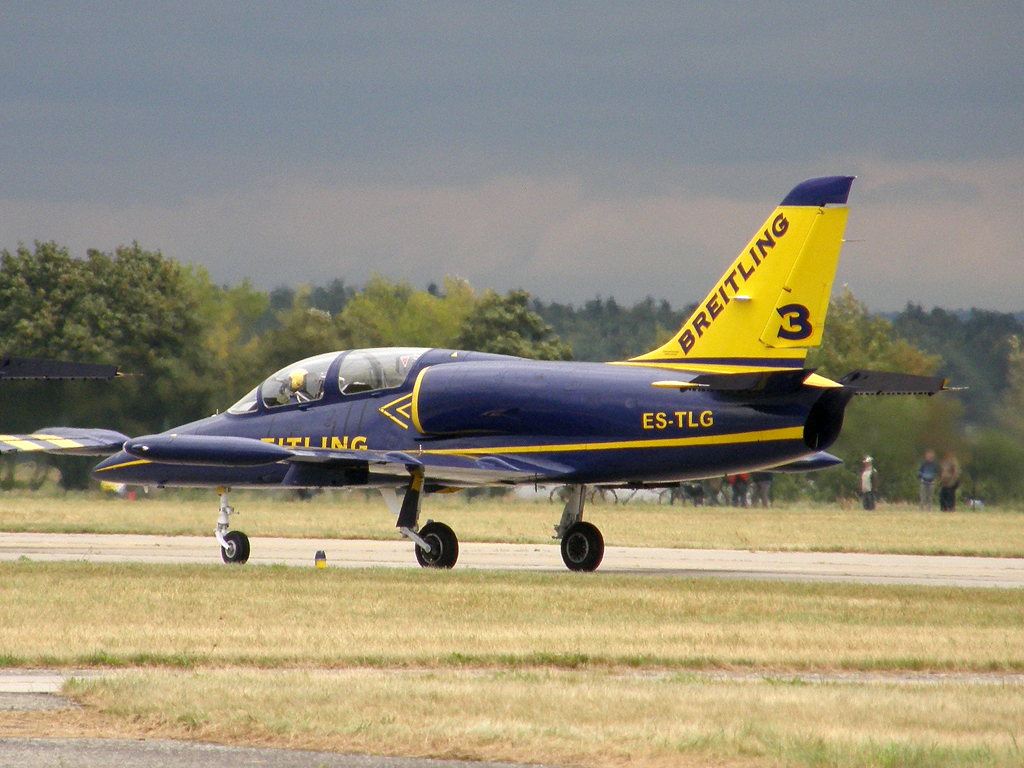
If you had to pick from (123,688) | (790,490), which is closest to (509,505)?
(790,490)

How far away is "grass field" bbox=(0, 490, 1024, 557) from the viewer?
27.0m

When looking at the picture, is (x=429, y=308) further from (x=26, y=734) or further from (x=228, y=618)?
(x=26, y=734)

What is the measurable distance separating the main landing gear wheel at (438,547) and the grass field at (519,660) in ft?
3.80

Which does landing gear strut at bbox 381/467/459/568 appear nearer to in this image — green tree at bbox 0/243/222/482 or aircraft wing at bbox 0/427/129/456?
aircraft wing at bbox 0/427/129/456

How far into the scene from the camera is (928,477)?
113ft

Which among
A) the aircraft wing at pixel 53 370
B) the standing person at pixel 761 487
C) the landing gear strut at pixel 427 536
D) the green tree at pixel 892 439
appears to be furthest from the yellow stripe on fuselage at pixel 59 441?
the standing person at pixel 761 487

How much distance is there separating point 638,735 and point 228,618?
6.25 metres

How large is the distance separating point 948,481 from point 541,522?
32.2ft

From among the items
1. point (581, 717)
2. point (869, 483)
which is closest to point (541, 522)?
point (869, 483)

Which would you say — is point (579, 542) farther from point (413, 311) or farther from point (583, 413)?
point (413, 311)

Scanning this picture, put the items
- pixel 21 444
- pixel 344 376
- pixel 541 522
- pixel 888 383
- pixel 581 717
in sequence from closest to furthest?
pixel 581 717
pixel 888 383
pixel 344 376
pixel 21 444
pixel 541 522

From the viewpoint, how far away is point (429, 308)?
65.2 meters

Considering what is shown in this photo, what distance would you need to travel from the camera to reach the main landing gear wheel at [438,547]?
62.7 ft

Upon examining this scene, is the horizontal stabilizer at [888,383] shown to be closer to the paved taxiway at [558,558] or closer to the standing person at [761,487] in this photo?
the paved taxiway at [558,558]
